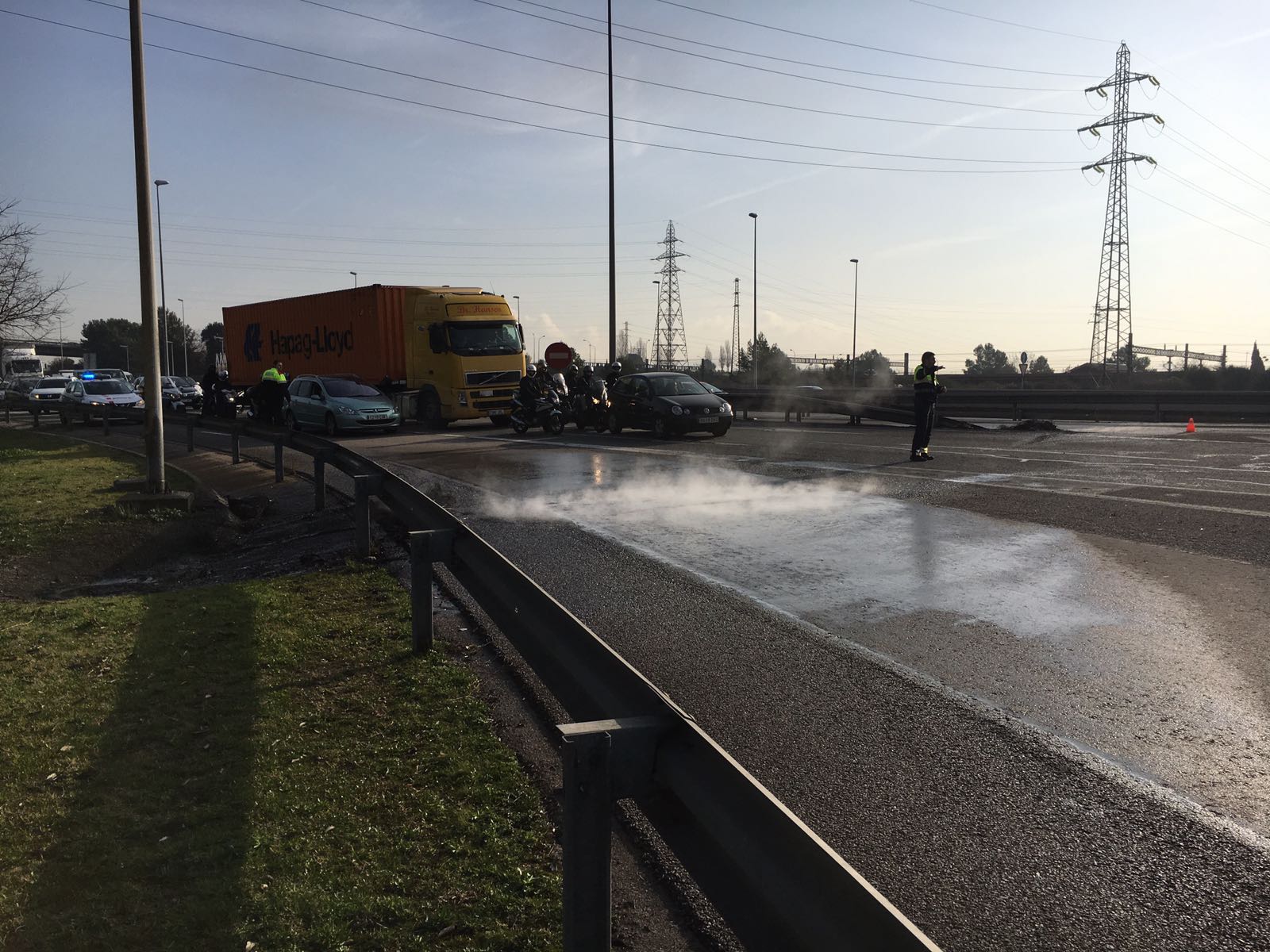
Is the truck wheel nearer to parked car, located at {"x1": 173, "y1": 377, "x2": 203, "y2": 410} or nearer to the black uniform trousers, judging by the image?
the black uniform trousers

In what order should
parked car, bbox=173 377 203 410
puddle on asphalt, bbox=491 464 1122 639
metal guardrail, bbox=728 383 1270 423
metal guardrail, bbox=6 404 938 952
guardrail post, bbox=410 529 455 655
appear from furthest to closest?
parked car, bbox=173 377 203 410
metal guardrail, bbox=728 383 1270 423
puddle on asphalt, bbox=491 464 1122 639
guardrail post, bbox=410 529 455 655
metal guardrail, bbox=6 404 938 952

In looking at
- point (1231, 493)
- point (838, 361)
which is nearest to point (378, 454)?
point (1231, 493)

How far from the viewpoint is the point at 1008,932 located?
2.84 metres

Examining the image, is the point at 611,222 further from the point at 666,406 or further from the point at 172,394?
the point at 172,394

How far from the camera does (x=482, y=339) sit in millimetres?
27422

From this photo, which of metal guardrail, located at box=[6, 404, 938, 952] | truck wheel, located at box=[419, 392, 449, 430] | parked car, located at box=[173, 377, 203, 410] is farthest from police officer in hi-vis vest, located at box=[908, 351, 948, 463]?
parked car, located at box=[173, 377, 203, 410]

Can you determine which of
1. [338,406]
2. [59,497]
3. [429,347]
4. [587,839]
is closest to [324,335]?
[429,347]

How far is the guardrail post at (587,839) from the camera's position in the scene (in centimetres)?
231

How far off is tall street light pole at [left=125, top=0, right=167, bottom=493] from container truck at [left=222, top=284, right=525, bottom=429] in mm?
13891

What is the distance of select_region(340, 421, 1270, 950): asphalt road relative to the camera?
10.3 ft

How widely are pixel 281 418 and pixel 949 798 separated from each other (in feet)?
89.9

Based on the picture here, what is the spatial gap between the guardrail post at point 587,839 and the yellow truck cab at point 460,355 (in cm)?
2503

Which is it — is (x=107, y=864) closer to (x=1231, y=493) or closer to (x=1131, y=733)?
(x=1131, y=733)

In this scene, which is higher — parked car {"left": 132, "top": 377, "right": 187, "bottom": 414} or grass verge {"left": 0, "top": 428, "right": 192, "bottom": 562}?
parked car {"left": 132, "top": 377, "right": 187, "bottom": 414}
